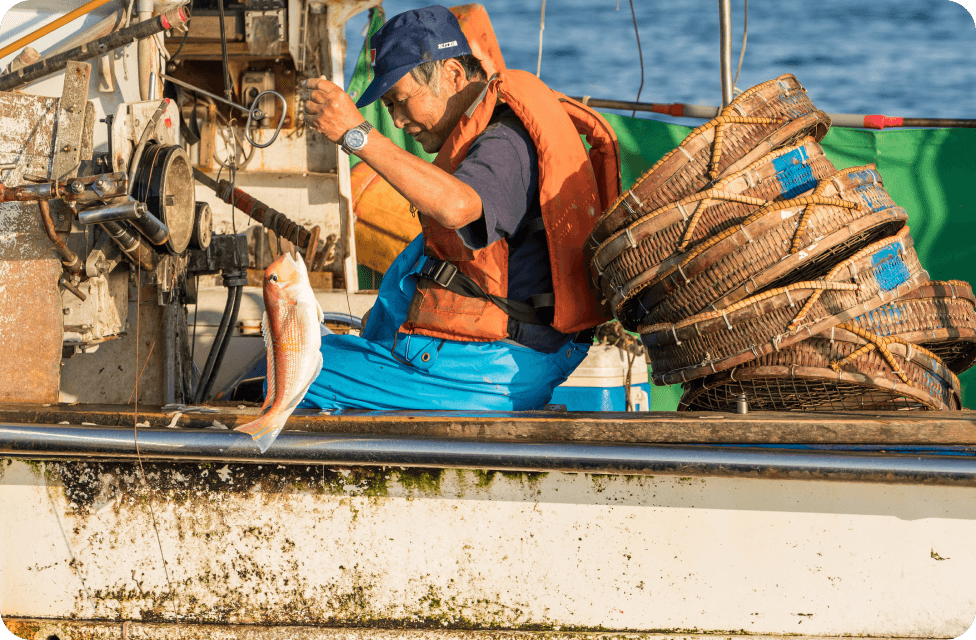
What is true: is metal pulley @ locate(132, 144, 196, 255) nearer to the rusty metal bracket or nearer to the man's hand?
the rusty metal bracket

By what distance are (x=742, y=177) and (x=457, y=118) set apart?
0.95 m

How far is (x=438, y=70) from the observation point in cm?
241

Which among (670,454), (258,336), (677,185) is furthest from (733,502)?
(258,336)

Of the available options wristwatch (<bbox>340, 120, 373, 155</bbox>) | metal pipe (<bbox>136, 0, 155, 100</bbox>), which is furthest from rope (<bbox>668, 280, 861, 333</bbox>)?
metal pipe (<bbox>136, 0, 155, 100</bbox>)

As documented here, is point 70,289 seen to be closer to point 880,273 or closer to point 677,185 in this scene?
point 677,185

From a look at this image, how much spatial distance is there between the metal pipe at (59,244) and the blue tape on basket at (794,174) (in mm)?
2058

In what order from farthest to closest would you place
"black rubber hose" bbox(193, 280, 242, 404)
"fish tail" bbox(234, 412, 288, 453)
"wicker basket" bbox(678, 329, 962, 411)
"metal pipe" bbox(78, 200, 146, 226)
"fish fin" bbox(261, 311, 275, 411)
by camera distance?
"black rubber hose" bbox(193, 280, 242, 404), "metal pipe" bbox(78, 200, 146, 226), "wicker basket" bbox(678, 329, 962, 411), "fish fin" bbox(261, 311, 275, 411), "fish tail" bbox(234, 412, 288, 453)

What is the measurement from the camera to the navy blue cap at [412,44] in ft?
7.68

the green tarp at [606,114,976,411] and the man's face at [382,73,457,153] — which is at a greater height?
the green tarp at [606,114,976,411]

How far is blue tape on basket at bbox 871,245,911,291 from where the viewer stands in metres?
2.01

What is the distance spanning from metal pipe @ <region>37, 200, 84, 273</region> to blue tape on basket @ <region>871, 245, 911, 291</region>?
90.5 inches

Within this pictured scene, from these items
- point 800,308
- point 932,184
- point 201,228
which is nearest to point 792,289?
point 800,308

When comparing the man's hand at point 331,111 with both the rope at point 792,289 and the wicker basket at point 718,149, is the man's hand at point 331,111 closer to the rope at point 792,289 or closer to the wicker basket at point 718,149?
the wicker basket at point 718,149

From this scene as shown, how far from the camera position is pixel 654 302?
2.20 meters
